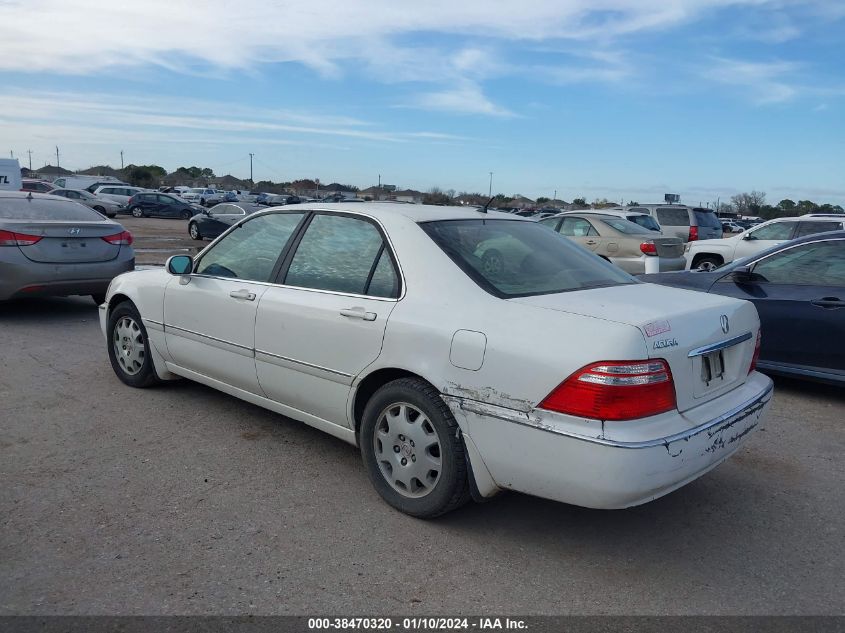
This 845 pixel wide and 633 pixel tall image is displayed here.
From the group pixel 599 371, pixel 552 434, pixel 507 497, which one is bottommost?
pixel 507 497

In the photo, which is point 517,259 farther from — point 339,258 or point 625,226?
point 625,226

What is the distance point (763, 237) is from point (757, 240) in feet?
0.67

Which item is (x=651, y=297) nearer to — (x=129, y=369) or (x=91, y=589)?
(x=91, y=589)

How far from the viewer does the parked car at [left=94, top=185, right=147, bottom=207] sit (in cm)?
4119

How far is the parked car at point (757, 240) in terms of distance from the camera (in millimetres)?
12948

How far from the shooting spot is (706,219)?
61.6ft

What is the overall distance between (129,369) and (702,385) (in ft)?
13.9

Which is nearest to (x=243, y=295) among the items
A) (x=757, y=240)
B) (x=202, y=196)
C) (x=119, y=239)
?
(x=119, y=239)

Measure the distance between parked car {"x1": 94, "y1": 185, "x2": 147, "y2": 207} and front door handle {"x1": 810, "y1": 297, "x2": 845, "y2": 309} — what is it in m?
39.8

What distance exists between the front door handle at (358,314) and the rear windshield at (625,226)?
33.8ft

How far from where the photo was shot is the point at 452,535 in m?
3.54

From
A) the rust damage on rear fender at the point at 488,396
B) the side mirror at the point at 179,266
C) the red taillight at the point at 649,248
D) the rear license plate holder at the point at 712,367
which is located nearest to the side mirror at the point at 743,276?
the rear license plate holder at the point at 712,367

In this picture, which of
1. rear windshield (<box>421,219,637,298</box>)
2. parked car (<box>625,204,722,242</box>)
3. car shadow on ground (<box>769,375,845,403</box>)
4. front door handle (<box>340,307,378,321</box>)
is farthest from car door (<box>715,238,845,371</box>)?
parked car (<box>625,204,722,242</box>)

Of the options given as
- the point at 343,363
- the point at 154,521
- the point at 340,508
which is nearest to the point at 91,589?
the point at 154,521
